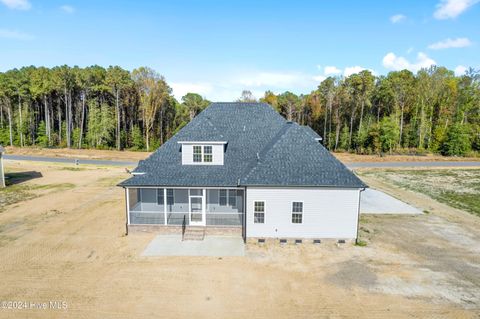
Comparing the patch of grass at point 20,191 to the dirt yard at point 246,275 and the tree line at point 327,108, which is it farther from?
the tree line at point 327,108

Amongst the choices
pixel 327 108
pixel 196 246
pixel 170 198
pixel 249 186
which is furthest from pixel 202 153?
pixel 327 108

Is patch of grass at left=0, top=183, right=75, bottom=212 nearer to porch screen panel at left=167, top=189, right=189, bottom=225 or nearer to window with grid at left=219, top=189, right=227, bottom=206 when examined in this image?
A: porch screen panel at left=167, top=189, right=189, bottom=225

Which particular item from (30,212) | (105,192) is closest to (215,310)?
(30,212)

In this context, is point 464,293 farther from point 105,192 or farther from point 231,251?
point 105,192

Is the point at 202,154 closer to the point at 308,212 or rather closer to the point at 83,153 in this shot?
the point at 308,212

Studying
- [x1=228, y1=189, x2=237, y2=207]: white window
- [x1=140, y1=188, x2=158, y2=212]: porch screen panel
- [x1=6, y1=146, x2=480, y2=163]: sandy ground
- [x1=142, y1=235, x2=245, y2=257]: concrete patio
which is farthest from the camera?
[x1=6, y1=146, x2=480, y2=163]: sandy ground

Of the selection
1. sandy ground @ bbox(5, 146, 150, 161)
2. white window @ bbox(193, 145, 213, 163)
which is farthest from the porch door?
sandy ground @ bbox(5, 146, 150, 161)
